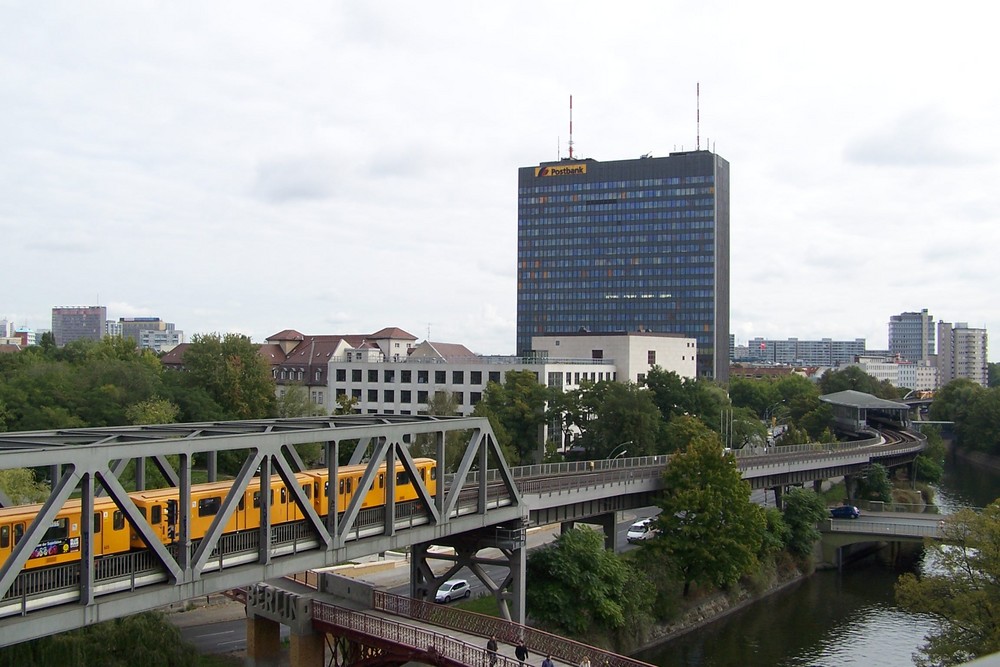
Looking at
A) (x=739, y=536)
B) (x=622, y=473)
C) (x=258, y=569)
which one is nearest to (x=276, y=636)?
(x=258, y=569)

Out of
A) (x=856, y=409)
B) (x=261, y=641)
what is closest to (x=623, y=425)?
(x=261, y=641)

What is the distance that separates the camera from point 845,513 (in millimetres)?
76375

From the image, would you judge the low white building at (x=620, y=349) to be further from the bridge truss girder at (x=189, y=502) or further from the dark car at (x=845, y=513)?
the bridge truss girder at (x=189, y=502)

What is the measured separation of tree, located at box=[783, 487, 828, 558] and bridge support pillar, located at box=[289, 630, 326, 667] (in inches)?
1715

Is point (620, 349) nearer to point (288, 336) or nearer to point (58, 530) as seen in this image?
point (288, 336)

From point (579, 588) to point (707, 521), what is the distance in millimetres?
12828

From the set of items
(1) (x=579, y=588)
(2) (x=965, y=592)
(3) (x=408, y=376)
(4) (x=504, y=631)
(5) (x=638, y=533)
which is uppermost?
(3) (x=408, y=376)

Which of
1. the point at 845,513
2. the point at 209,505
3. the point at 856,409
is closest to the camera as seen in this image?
the point at 209,505

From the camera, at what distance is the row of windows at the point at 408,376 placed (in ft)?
354

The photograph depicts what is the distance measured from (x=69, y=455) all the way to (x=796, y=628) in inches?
1845

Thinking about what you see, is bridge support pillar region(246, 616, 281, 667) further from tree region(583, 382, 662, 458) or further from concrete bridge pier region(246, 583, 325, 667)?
tree region(583, 382, 662, 458)

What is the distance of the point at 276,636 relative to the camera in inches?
1622

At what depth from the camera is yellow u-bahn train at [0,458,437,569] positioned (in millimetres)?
24797

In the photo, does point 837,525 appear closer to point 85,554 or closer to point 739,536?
point 739,536
